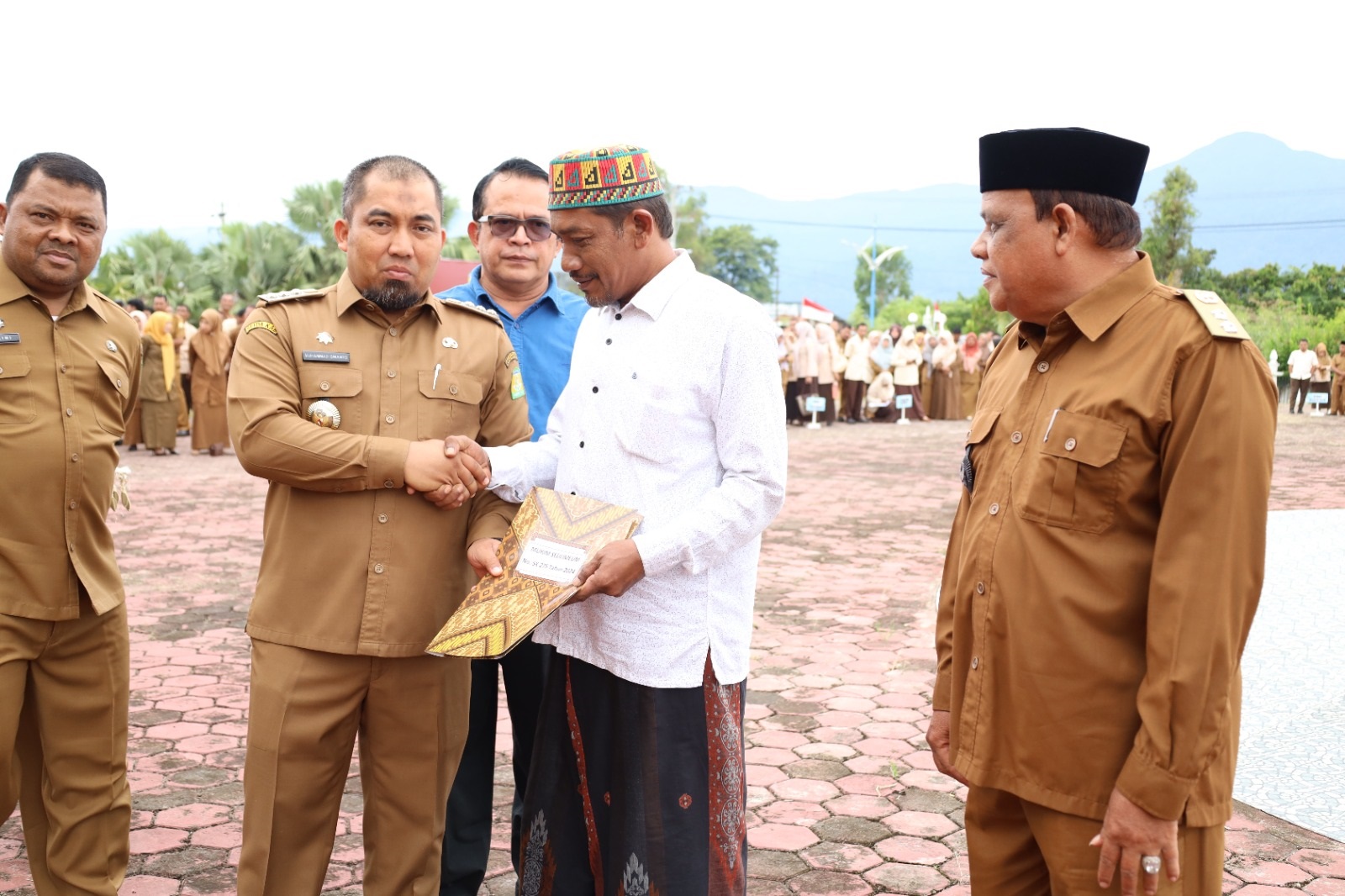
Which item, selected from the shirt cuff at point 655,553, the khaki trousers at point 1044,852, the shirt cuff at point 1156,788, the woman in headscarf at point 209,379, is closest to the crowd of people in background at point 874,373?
the woman in headscarf at point 209,379

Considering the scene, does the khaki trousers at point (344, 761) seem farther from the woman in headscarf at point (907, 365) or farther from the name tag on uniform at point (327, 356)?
the woman in headscarf at point (907, 365)

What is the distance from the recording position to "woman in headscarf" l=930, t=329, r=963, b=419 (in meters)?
25.2

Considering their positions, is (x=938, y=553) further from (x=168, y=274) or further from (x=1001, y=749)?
(x=168, y=274)

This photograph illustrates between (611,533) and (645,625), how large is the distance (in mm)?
238

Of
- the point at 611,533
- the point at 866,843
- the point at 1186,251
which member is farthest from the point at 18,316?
the point at 1186,251

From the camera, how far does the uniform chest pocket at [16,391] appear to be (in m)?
3.19

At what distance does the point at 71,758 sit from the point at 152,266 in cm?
3426

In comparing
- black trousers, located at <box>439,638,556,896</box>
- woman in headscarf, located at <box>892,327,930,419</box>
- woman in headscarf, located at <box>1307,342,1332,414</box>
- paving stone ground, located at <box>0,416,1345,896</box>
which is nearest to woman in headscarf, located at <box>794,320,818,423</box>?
woman in headscarf, located at <box>892,327,930,419</box>

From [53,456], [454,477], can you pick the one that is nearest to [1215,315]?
[454,477]

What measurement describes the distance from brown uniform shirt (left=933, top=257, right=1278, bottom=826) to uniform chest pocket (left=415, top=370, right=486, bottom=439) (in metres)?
1.39

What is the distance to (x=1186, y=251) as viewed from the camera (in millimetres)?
43062

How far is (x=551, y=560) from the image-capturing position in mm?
2625

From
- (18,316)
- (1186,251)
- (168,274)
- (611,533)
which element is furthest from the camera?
(1186,251)

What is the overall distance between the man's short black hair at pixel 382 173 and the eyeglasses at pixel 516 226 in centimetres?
64
